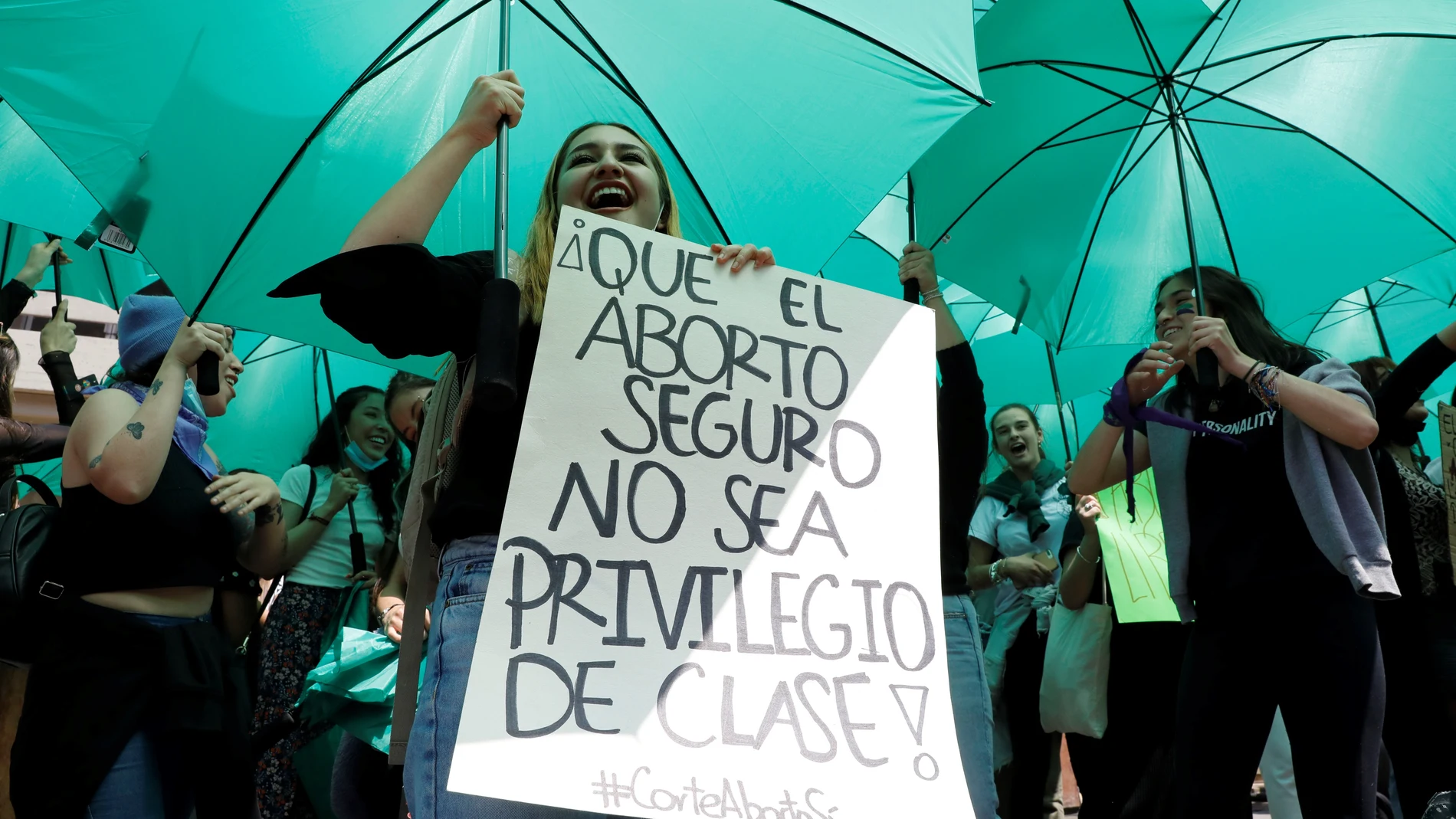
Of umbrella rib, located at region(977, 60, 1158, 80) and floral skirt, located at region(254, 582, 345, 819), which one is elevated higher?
umbrella rib, located at region(977, 60, 1158, 80)

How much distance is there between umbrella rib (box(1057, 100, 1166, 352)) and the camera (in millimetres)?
4777

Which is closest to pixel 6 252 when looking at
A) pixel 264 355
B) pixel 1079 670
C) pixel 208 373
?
pixel 264 355

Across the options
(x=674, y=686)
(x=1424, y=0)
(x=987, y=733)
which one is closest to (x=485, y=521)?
(x=674, y=686)

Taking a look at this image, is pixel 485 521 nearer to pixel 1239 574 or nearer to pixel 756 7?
pixel 756 7

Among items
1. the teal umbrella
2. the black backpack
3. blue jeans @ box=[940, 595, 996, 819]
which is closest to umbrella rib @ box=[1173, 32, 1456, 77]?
blue jeans @ box=[940, 595, 996, 819]

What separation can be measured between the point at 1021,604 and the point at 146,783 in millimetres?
3917

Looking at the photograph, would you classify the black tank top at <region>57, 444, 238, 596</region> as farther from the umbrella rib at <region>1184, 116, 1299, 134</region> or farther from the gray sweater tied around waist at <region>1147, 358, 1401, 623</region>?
the umbrella rib at <region>1184, 116, 1299, 134</region>

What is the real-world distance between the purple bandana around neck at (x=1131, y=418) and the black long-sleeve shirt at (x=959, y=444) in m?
0.55

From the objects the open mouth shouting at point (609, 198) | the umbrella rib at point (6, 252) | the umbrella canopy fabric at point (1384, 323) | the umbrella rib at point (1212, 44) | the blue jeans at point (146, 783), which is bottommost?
the blue jeans at point (146, 783)

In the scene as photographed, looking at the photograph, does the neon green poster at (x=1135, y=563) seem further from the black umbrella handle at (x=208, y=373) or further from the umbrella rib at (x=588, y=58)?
the black umbrella handle at (x=208, y=373)

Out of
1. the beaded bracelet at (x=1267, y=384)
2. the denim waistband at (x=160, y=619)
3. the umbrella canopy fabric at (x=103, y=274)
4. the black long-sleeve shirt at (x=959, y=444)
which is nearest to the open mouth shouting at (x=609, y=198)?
the black long-sleeve shirt at (x=959, y=444)

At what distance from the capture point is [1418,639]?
13.8ft

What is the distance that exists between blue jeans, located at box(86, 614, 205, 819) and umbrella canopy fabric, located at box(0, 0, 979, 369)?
1072 mm

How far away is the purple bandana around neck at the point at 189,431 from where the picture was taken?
3.24 m
